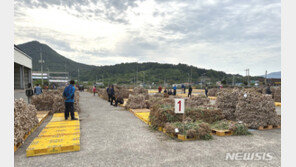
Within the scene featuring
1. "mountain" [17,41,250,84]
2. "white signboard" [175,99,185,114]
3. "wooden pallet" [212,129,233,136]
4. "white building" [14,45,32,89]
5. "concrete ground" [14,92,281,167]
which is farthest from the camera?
"mountain" [17,41,250,84]

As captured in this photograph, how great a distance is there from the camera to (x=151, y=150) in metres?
5.66

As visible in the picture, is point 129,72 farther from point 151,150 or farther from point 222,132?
point 151,150

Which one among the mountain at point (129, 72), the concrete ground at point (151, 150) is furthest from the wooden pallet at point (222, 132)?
the mountain at point (129, 72)

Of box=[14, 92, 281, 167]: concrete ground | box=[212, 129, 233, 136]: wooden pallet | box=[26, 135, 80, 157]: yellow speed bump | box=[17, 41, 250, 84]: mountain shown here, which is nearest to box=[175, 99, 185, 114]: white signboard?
box=[14, 92, 281, 167]: concrete ground

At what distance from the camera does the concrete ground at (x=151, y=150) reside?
484cm

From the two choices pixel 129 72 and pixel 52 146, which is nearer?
pixel 52 146

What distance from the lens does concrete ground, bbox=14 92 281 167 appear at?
484cm

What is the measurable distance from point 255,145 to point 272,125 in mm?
3007

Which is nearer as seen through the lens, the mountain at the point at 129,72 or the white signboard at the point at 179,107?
the white signboard at the point at 179,107

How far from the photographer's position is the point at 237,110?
898 centimetres

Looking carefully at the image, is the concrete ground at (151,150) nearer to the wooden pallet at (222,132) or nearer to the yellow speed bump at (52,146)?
the yellow speed bump at (52,146)

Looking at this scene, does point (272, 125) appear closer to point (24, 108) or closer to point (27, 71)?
point (24, 108)

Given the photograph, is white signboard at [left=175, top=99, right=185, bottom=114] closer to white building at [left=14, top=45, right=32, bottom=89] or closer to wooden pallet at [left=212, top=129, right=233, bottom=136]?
wooden pallet at [left=212, top=129, right=233, bottom=136]

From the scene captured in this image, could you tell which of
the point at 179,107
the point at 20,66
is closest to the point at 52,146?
the point at 179,107
